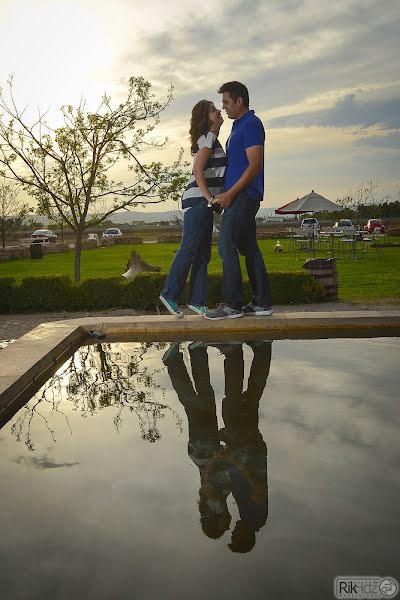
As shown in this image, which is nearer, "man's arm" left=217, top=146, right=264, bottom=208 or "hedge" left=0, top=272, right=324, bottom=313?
"man's arm" left=217, top=146, right=264, bottom=208

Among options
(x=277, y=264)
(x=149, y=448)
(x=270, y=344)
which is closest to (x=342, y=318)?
(x=270, y=344)

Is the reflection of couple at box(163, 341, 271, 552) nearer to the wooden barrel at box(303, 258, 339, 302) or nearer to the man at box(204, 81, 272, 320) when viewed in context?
the man at box(204, 81, 272, 320)

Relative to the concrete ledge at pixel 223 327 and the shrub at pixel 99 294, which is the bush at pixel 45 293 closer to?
the shrub at pixel 99 294

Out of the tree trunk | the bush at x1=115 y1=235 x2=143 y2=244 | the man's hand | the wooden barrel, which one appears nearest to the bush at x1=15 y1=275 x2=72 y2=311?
the wooden barrel

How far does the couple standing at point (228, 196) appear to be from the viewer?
19.1 ft

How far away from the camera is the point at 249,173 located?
18.8 ft

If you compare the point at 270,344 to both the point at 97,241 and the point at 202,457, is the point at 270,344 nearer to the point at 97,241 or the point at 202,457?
the point at 202,457

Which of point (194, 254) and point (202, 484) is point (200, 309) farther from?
point (202, 484)

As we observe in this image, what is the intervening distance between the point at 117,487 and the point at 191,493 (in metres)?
0.31

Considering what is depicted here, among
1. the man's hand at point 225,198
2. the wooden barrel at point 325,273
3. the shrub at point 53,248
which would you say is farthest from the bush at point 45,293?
the shrub at point 53,248

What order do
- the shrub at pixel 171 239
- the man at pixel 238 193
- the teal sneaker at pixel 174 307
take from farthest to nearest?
the shrub at pixel 171 239 → the teal sneaker at pixel 174 307 → the man at pixel 238 193

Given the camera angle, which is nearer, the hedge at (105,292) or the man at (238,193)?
the man at (238,193)

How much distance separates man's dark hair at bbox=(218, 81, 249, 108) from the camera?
589cm

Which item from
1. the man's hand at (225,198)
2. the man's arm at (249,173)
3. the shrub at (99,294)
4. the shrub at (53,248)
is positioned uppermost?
the man's arm at (249,173)
